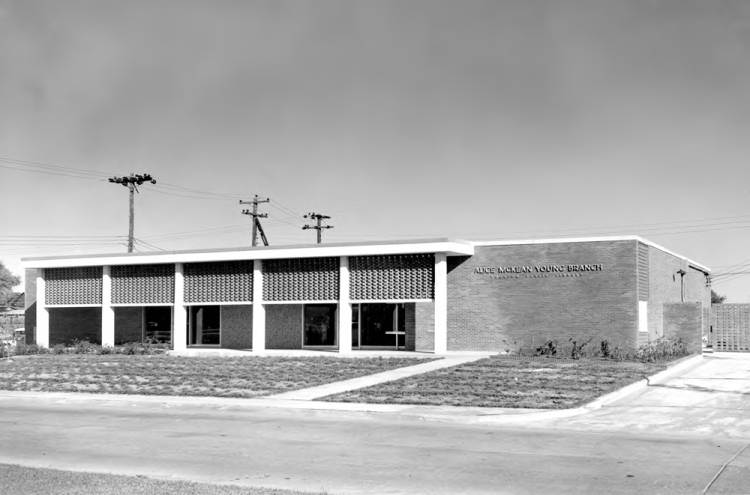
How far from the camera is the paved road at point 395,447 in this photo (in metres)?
10.0

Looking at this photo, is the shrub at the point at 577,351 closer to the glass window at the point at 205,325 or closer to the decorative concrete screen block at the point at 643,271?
the decorative concrete screen block at the point at 643,271

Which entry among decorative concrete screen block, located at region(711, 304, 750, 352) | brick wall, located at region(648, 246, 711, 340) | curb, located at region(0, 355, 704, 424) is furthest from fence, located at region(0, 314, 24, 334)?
decorative concrete screen block, located at region(711, 304, 750, 352)

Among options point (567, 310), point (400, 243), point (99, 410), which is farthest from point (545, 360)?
point (99, 410)

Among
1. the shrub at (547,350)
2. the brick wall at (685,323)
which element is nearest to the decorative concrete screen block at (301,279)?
the shrub at (547,350)

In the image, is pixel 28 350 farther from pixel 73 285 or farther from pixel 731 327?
pixel 731 327

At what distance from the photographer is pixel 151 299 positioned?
38969 mm

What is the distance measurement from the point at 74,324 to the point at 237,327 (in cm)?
1023

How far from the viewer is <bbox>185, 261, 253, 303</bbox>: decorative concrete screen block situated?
36.9 metres

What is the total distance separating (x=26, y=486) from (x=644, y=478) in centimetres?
685

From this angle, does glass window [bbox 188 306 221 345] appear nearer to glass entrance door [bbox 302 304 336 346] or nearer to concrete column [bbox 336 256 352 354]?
glass entrance door [bbox 302 304 336 346]

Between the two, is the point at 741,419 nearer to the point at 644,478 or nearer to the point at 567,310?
the point at 644,478

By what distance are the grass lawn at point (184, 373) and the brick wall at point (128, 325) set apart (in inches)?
346

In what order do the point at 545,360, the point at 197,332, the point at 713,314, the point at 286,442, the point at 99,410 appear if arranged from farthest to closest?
the point at 197,332 < the point at 713,314 < the point at 545,360 < the point at 99,410 < the point at 286,442

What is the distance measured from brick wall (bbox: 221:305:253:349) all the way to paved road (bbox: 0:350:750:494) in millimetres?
20106
